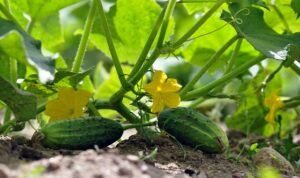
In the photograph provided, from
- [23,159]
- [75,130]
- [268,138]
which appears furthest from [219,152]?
[268,138]

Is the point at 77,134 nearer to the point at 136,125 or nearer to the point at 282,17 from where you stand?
the point at 136,125

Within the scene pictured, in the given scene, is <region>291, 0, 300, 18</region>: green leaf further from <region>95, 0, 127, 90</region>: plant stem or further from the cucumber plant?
<region>95, 0, 127, 90</region>: plant stem

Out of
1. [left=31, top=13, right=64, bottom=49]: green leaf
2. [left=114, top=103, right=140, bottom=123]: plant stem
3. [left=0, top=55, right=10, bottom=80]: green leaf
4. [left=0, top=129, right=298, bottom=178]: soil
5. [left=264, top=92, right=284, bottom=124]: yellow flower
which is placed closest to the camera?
[left=0, top=129, right=298, bottom=178]: soil

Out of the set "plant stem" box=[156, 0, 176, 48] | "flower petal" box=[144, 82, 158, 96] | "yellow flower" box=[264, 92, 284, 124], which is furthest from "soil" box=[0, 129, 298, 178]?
"yellow flower" box=[264, 92, 284, 124]

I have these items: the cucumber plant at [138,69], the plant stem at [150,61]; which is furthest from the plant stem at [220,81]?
the plant stem at [150,61]

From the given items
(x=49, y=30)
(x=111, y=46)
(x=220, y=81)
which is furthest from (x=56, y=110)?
(x=49, y=30)

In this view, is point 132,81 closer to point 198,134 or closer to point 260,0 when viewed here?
point 198,134

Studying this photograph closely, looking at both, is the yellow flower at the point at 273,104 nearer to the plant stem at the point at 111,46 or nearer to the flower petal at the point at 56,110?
the plant stem at the point at 111,46
